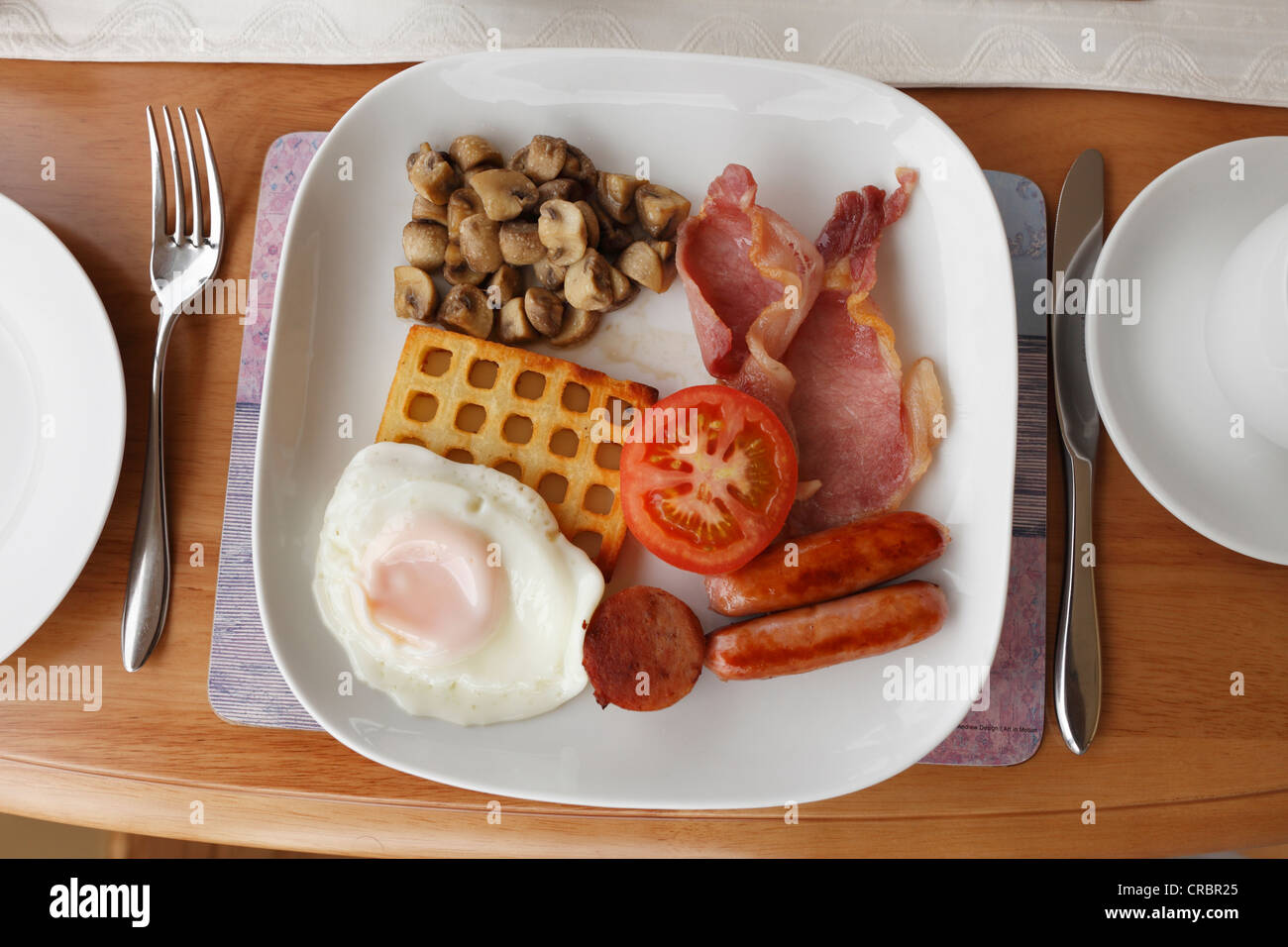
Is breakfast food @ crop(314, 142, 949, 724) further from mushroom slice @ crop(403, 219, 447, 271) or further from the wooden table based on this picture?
the wooden table

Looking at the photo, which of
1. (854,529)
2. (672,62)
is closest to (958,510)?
(854,529)

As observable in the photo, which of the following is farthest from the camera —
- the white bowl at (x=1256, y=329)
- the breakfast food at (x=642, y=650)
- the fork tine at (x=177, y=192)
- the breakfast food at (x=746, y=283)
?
the fork tine at (x=177, y=192)

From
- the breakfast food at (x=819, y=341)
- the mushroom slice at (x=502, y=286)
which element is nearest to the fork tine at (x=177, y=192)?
the mushroom slice at (x=502, y=286)

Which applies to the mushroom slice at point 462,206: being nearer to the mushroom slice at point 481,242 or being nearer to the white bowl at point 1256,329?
the mushroom slice at point 481,242

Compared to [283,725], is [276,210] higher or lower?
higher

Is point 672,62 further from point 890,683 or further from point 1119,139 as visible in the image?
point 890,683

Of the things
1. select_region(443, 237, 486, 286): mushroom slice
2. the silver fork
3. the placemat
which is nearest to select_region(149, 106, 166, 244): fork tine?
the silver fork
